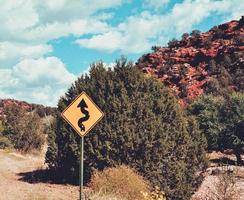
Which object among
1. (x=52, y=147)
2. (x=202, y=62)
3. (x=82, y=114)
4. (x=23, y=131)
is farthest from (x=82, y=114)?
(x=202, y=62)

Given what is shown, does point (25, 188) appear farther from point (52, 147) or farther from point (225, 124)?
point (225, 124)

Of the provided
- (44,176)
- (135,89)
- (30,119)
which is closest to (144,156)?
(135,89)

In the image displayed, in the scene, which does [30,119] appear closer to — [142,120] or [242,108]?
[242,108]

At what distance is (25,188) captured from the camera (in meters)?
24.0

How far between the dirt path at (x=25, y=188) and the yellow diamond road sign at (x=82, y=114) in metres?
7.73

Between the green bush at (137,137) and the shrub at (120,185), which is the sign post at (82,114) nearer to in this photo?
the shrub at (120,185)

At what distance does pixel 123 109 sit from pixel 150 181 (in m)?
4.24

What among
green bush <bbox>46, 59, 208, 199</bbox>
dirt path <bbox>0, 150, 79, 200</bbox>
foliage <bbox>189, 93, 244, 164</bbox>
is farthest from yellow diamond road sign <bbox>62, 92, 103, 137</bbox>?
foliage <bbox>189, 93, 244, 164</bbox>

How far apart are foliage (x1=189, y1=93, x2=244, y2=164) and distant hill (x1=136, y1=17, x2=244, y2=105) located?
29.7m

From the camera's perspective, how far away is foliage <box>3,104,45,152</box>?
175ft

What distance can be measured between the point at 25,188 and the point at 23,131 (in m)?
30.9

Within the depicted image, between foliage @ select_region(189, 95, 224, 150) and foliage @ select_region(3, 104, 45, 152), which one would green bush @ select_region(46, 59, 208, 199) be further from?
foliage @ select_region(3, 104, 45, 152)

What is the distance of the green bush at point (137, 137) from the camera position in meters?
25.7

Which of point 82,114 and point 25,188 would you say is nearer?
point 82,114
